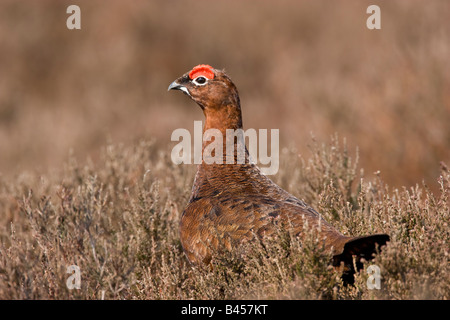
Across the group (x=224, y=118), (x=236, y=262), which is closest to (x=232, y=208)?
(x=236, y=262)

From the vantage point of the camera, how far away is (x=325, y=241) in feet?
10.1

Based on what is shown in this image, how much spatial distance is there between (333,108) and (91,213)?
5.27 metres

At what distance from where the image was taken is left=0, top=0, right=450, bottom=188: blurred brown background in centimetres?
700

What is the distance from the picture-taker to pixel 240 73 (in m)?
13.3

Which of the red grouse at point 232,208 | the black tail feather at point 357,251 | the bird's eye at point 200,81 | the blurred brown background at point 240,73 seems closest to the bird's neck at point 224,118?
the red grouse at point 232,208

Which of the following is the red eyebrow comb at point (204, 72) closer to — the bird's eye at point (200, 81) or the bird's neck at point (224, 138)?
the bird's eye at point (200, 81)

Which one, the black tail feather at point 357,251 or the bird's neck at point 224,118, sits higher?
the bird's neck at point 224,118

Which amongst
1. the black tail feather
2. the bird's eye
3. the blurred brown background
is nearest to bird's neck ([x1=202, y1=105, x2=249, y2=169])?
the bird's eye

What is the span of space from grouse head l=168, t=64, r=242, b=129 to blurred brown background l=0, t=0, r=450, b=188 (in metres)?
3.05

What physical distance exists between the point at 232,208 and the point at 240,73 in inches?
398

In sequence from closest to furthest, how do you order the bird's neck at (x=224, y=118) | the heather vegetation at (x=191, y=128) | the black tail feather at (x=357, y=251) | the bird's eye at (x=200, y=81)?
the black tail feather at (x=357, y=251), the heather vegetation at (x=191, y=128), the bird's neck at (x=224, y=118), the bird's eye at (x=200, y=81)

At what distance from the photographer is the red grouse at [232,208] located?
306 centimetres
